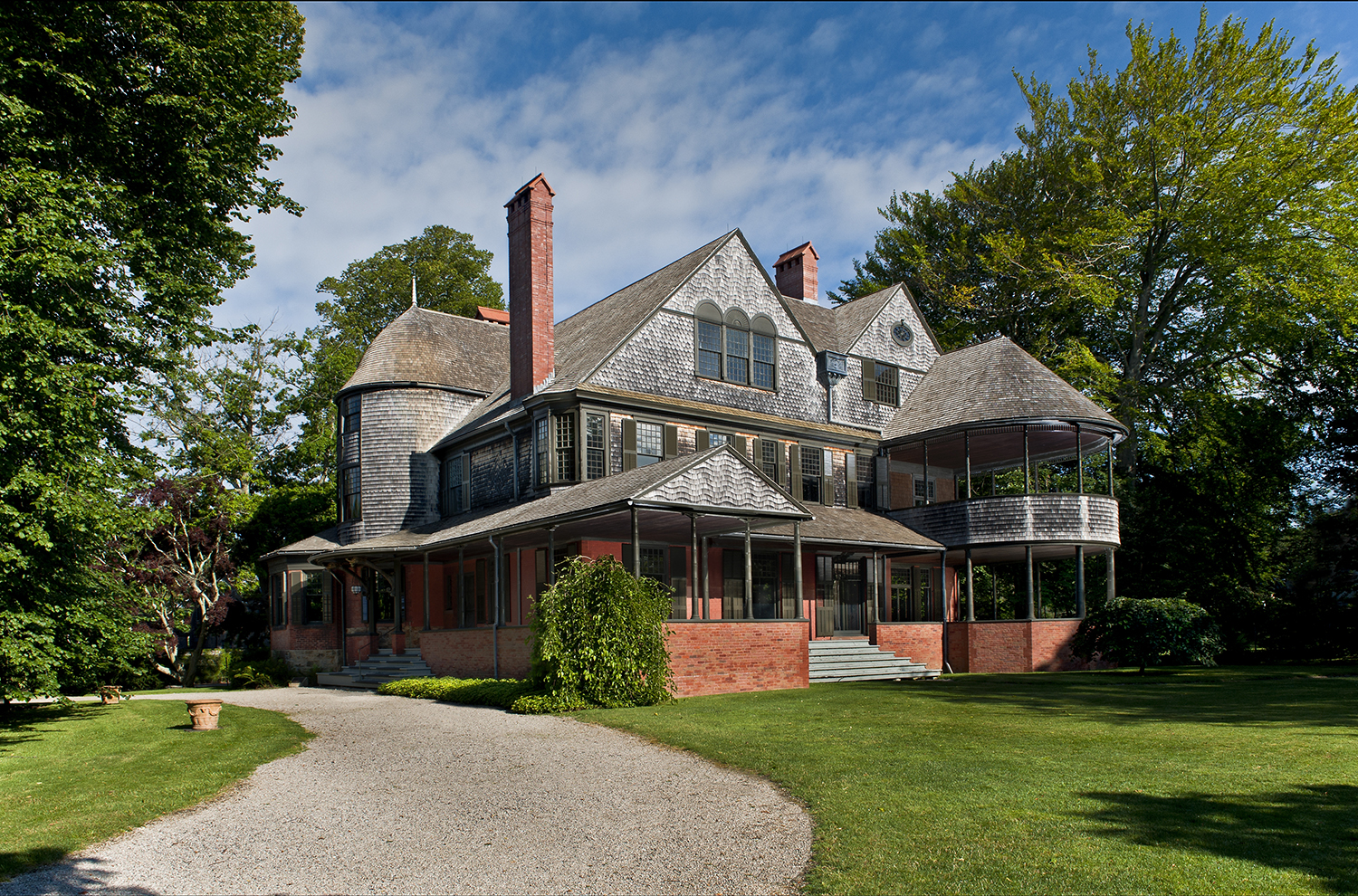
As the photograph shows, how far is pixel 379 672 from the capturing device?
25.0 metres

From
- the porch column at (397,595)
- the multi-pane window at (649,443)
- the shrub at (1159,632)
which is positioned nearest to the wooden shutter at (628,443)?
the multi-pane window at (649,443)

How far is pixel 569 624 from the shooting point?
53.5ft

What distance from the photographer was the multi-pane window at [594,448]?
22797 millimetres

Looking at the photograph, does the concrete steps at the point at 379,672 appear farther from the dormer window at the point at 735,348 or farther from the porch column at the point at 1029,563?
the porch column at the point at 1029,563

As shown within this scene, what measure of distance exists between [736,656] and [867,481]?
11366mm

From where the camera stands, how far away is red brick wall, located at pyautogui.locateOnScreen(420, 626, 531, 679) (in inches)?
793

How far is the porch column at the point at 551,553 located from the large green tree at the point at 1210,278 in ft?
65.2

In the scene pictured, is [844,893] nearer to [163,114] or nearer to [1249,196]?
[163,114]

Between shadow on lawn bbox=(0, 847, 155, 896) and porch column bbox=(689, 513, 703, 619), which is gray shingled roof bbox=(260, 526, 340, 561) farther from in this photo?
shadow on lawn bbox=(0, 847, 155, 896)

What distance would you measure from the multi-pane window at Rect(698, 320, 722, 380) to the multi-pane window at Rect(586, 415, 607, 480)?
388 cm

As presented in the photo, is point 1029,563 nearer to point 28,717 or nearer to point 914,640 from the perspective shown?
point 914,640

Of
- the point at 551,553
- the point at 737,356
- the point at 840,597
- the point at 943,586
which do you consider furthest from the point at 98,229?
the point at 943,586

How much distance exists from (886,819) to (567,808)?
286 centimetres

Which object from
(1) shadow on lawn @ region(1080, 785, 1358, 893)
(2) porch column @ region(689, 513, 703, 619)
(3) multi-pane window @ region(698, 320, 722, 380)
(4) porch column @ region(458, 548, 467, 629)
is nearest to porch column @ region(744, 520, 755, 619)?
(2) porch column @ region(689, 513, 703, 619)
